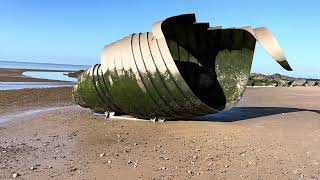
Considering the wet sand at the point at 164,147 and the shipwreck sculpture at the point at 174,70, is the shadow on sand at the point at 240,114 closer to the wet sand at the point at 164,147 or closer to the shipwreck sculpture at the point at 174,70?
the wet sand at the point at 164,147

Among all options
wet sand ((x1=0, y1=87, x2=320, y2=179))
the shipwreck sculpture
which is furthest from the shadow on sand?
the shipwreck sculpture

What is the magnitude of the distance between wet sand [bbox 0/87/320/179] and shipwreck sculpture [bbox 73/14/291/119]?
468mm

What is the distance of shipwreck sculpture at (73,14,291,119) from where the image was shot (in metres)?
9.47

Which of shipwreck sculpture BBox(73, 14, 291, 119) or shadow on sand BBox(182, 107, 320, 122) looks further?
shadow on sand BBox(182, 107, 320, 122)

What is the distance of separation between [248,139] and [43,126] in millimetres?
4672

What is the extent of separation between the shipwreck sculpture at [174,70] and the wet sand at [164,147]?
18.4 inches

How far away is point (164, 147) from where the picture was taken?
305 inches

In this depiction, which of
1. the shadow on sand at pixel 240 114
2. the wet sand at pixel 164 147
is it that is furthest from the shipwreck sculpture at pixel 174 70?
the wet sand at pixel 164 147

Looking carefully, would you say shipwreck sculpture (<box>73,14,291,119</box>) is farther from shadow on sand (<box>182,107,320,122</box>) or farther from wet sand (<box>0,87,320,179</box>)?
wet sand (<box>0,87,320,179</box>)

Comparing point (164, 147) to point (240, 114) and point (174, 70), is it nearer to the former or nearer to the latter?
point (174, 70)

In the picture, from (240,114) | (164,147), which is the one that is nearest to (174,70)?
(164,147)

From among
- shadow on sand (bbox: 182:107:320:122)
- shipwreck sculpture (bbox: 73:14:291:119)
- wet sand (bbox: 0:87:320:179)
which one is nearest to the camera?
wet sand (bbox: 0:87:320:179)

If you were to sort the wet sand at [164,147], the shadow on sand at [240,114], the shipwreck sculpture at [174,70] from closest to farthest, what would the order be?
the wet sand at [164,147]
the shipwreck sculpture at [174,70]
the shadow on sand at [240,114]

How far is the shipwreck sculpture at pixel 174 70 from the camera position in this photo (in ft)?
31.1
